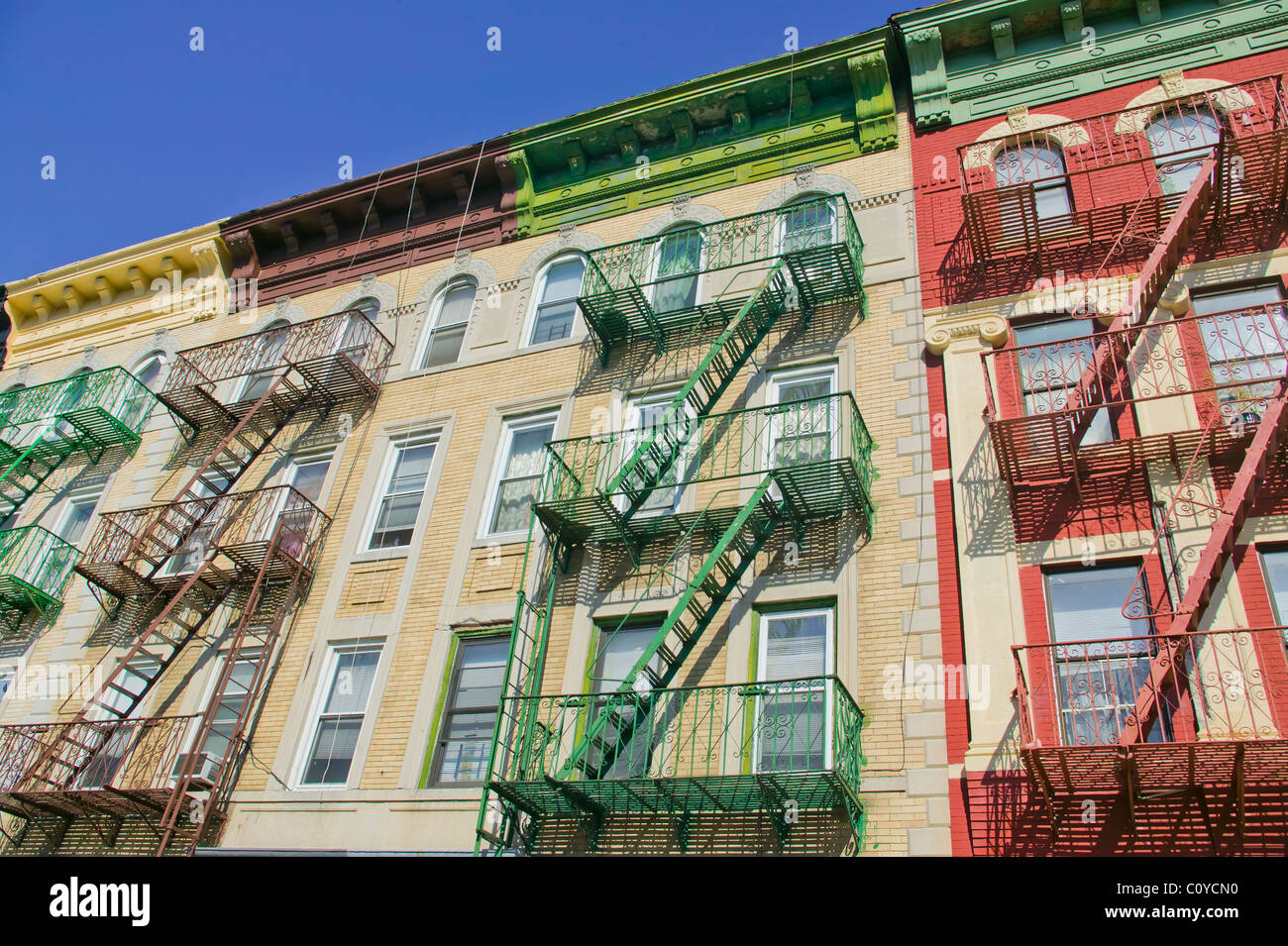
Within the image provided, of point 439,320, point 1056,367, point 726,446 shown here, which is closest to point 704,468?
point 726,446

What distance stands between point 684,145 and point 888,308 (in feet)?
17.2

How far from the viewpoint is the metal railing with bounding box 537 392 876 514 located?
13078 mm

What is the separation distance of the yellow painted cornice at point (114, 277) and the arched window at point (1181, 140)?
15.6 m

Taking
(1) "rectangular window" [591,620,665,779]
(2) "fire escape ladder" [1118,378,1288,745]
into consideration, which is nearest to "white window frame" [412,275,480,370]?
(1) "rectangular window" [591,620,665,779]

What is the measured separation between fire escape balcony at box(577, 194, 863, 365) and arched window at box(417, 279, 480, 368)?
232 centimetres

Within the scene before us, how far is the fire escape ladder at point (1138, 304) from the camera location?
11.4m

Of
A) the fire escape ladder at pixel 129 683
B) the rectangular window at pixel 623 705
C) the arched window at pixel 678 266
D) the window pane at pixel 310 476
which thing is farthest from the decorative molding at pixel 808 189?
the fire escape ladder at pixel 129 683

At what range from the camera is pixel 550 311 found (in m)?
17.2

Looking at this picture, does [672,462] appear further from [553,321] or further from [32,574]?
[32,574]

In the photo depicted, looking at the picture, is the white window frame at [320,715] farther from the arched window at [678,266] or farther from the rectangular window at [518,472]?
the arched window at [678,266]
